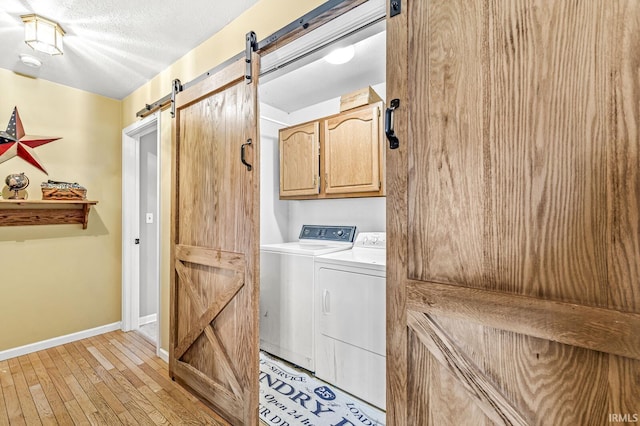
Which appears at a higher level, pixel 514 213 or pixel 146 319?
pixel 514 213

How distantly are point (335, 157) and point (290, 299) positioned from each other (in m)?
1.36

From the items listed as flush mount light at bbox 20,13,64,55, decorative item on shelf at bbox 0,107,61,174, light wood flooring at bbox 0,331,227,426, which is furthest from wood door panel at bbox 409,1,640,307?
decorative item on shelf at bbox 0,107,61,174

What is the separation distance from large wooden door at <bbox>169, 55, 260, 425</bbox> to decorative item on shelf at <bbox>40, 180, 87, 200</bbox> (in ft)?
4.45

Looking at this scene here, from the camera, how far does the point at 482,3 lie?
3.09 feet

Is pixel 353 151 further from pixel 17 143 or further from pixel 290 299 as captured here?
pixel 17 143

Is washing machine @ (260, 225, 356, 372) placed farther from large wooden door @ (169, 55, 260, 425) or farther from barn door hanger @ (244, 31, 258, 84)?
barn door hanger @ (244, 31, 258, 84)

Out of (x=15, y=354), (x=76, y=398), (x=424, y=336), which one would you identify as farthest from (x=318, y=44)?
(x=15, y=354)

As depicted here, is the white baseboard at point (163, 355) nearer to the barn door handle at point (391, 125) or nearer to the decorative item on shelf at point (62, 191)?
the decorative item on shelf at point (62, 191)

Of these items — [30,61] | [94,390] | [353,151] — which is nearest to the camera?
[94,390]

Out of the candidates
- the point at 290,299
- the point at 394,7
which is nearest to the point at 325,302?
the point at 290,299

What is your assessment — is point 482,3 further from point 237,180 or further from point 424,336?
point 237,180

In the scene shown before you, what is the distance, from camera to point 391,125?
3.65ft

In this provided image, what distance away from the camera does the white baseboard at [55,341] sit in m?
2.59

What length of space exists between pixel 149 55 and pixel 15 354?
278cm
